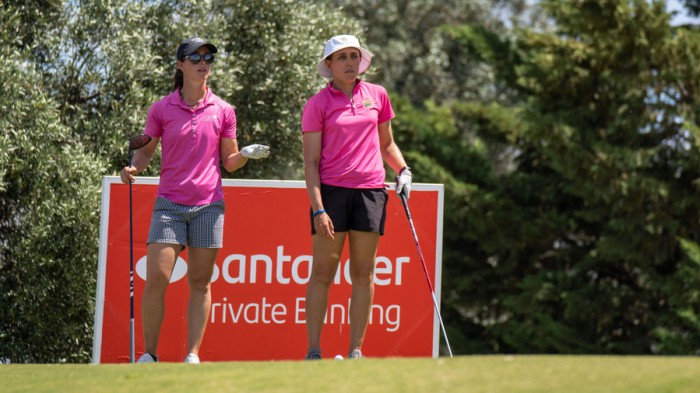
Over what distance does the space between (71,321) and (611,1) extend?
1016 centimetres

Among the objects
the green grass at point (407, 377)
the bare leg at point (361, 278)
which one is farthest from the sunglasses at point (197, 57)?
the green grass at point (407, 377)

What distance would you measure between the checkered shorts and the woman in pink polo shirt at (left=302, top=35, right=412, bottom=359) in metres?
0.55

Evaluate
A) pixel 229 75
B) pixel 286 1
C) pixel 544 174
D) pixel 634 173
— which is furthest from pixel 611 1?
pixel 229 75

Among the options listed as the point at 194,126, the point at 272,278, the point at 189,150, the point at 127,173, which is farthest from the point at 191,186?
the point at 272,278

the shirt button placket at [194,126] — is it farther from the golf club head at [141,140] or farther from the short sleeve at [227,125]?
the golf club head at [141,140]

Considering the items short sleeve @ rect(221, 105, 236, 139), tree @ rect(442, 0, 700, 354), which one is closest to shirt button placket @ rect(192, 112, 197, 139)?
short sleeve @ rect(221, 105, 236, 139)

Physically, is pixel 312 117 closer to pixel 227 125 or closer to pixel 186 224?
pixel 227 125

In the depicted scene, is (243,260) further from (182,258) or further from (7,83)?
(7,83)

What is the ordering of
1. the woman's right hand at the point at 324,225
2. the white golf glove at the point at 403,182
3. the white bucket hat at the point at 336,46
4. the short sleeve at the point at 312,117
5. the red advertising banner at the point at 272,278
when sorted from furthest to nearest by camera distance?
1. the red advertising banner at the point at 272,278
2. the white golf glove at the point at 403,182
3. the white bucket hat at the point at 336,46
4. the short sleeve at the point at 312,117
5. the woman's right hand at the point at 324,225

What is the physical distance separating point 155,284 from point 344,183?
1155 mm

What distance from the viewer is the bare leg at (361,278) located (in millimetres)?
6637

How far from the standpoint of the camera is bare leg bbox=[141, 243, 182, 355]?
6641 mm

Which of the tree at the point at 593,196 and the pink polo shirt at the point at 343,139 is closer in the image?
the pink polo shirt at the point at 343,139

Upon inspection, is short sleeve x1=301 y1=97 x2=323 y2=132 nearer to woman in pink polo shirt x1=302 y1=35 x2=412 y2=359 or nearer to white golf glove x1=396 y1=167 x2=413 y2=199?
woman in pink polo shirt x1=302 y1=35 x2=412 y2=359
